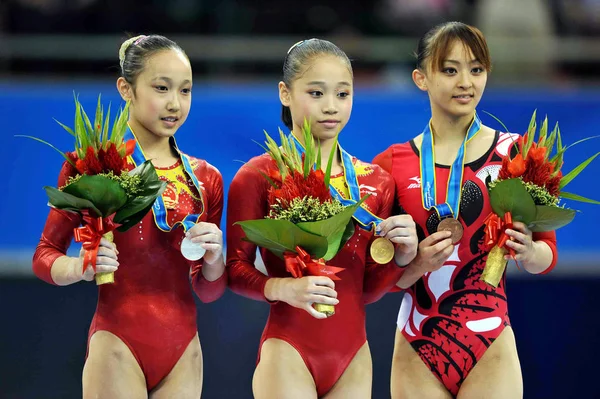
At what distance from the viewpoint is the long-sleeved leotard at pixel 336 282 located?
9.59ft

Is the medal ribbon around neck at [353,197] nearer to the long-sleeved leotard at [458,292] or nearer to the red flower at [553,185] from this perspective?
the long-sleeved leotard at [458,292]

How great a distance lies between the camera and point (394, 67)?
5.57 meters

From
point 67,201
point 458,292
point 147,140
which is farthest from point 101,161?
point 458,292

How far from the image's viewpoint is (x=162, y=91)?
301 centimetres

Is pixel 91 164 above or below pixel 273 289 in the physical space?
above

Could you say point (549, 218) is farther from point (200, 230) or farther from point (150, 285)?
point (150, 285)

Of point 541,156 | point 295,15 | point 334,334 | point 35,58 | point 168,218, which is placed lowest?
point 334,334

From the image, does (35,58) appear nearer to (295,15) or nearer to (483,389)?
(295,15)

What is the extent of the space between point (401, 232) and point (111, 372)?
957 millimetres

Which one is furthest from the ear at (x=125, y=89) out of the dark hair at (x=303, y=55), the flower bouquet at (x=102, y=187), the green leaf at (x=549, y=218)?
the green leaf at (x=549, y=218)

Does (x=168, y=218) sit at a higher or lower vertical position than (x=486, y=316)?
higher

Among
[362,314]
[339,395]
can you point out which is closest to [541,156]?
[362,314]

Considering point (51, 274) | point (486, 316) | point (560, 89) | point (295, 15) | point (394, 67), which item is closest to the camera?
point (51, 274)

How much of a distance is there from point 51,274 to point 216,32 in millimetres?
3031
